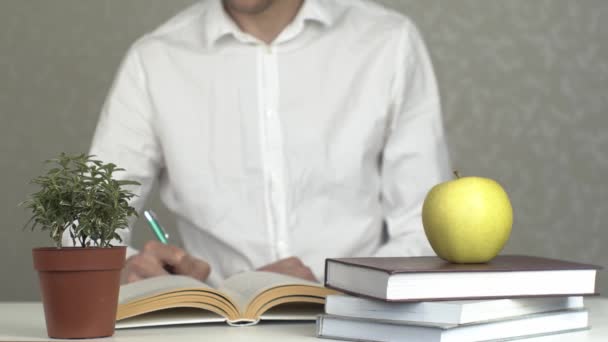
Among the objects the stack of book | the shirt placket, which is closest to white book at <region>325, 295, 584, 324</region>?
the stack of book

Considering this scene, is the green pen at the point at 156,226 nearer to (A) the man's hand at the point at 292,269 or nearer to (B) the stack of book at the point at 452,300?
(A) the man's hand at the point at 292,269

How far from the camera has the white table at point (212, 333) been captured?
0.94 meters

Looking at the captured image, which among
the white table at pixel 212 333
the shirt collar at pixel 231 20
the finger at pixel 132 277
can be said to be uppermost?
the shirt collar at pixel 231 20

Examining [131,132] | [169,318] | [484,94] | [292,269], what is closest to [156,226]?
[292,269]

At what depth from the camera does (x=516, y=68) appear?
303 cm

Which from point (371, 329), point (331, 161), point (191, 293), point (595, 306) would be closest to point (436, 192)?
point (371, 329)

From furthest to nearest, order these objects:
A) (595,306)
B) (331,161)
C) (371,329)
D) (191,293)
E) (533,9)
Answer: (533,9) → (331,161) → (595,306) → (191,293) → (371,329)

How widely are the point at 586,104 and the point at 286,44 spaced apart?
1415mm

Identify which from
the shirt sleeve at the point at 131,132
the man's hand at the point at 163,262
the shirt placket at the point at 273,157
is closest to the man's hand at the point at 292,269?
the man's hand at the point at 163,262

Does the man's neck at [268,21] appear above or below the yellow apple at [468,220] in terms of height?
above

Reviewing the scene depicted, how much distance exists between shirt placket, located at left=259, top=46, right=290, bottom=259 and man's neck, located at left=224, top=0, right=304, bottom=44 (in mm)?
57

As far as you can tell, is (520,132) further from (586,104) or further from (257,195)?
(257,195)

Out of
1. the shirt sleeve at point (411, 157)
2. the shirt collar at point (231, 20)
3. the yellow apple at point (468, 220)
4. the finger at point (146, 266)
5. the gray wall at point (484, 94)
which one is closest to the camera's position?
the yellow apple at point (468, 220)

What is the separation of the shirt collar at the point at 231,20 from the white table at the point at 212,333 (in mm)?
973
